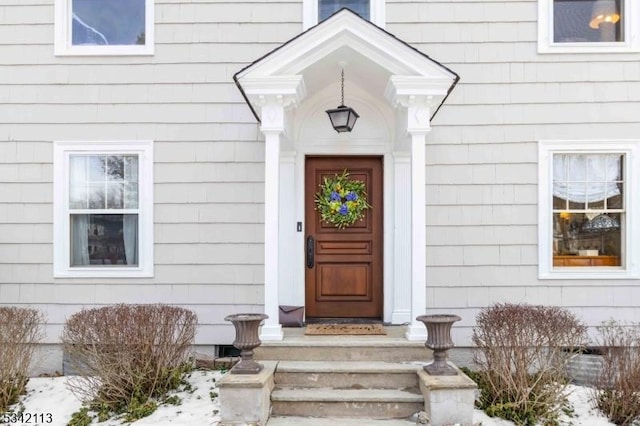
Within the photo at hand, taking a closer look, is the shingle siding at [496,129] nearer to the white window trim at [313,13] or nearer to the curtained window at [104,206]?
the white window trim at [313,13]

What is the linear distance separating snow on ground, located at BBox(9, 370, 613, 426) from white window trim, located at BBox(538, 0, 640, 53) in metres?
3.56

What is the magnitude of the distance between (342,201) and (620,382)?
3166mm

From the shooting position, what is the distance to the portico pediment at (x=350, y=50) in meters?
4.52

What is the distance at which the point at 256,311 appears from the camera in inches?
217

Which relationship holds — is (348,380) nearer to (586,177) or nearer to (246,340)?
(246,340)

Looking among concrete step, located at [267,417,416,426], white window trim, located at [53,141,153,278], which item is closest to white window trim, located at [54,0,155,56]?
white window trim, located at [53,141,153,278]

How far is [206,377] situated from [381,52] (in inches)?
141

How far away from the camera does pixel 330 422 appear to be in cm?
403

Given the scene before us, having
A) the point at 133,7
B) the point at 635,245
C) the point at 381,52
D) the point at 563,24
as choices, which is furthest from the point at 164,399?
the point at 563,24

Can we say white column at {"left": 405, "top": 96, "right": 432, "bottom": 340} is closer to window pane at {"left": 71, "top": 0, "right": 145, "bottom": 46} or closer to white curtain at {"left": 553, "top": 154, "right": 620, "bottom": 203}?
white curtain at {"left": 553, "top": 154, "right": 620, "bottom": 203}

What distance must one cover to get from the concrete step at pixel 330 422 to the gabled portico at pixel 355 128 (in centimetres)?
82

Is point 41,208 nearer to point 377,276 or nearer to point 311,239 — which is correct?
point 311,239

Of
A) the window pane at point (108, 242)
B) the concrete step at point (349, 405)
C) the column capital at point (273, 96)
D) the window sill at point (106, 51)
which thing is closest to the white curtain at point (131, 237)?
the window pane at point (108, 242)

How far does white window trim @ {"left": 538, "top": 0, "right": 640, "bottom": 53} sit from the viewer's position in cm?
546
